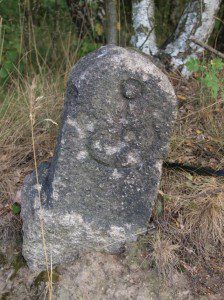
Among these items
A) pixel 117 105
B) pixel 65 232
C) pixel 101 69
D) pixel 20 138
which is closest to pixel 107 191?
pixel 65 232

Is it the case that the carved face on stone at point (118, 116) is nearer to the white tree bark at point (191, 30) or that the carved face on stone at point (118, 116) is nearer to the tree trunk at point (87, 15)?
the white tree bark at point (191, 30)

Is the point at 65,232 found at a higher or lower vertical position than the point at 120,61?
lower

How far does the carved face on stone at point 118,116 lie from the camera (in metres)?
1.71

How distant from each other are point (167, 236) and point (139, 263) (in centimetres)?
21

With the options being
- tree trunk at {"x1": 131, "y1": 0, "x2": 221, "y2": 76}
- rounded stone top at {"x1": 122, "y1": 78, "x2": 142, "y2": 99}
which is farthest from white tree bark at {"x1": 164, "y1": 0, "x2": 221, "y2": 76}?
rounded stone top at {"x1": 122, "y1": 78, "x2": 142, "y2": 99}

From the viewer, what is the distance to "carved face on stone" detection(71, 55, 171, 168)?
171 cm

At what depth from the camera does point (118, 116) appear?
5.86 ft

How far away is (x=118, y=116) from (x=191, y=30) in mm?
1812

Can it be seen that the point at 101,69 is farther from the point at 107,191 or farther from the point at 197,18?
the point at 197,18

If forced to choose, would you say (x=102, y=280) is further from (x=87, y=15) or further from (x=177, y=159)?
(x=87, y=15)

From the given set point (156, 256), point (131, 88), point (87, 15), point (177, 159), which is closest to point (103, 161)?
point (131, 88)

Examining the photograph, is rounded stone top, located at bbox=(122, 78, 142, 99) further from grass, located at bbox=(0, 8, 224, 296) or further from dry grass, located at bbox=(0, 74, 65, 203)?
dry grass, located at bbox=(0, 74, 65, 203)

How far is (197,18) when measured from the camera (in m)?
3.24

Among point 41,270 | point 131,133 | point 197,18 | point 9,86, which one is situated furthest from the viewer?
point 9,86
